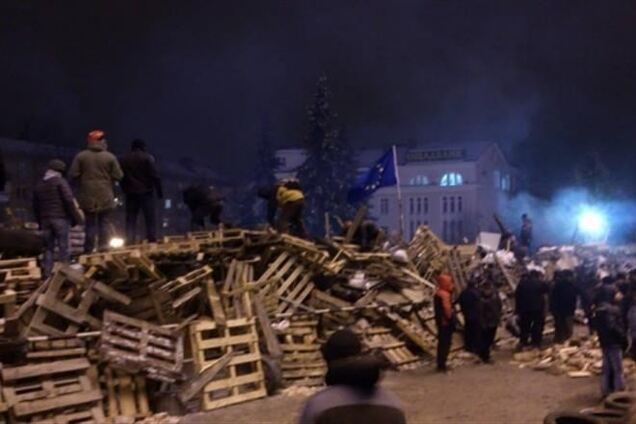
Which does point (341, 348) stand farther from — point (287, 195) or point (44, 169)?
point (44, 169)

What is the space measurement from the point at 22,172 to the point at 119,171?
5351 cm

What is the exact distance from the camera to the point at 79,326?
45.0 ft

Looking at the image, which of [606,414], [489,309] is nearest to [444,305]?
[489,309]

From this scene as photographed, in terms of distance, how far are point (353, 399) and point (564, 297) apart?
16.5 m

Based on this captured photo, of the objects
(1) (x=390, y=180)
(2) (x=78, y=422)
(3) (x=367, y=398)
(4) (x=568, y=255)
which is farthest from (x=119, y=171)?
(4) (x=568, y=255)

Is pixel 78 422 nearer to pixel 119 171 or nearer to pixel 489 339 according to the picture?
pixel 119 171

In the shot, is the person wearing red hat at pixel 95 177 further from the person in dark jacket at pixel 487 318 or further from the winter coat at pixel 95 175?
the person in dark jacket at pixel 487 318

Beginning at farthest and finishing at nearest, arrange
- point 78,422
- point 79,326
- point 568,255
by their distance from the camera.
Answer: point 568,255
point 79,326
point 78,422

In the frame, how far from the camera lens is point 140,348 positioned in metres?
13.6

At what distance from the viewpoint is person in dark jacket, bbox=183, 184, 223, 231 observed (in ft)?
62.3

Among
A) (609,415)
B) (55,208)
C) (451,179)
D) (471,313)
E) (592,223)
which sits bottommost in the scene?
(609,415)

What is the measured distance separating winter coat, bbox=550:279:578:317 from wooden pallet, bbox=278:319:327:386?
20.3 feet

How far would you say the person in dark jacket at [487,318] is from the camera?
60.8 ft

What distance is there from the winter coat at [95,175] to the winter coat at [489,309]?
8190mm
